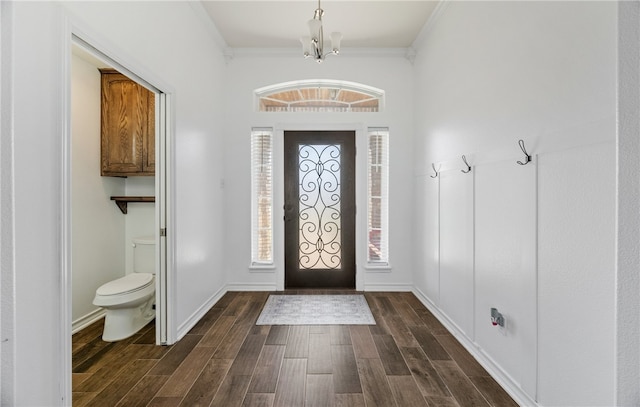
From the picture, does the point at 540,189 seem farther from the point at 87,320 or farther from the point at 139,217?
the point at 87,320

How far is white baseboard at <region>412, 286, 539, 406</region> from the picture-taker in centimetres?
168

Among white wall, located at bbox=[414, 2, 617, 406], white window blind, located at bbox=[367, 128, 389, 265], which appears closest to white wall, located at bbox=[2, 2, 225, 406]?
white wall, located at bbox=[414, 2, 617, 406]

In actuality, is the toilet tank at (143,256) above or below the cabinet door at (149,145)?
below

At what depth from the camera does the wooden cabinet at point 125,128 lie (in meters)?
3.00

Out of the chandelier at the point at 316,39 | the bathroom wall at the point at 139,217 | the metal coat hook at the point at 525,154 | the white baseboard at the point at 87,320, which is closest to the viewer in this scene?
the metal coat hook at the point at 525,154

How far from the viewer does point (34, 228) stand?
1.26m

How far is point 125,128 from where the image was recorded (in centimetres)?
302

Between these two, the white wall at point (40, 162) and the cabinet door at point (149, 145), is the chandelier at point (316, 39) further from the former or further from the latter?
the cabinet door at point (149, 145)

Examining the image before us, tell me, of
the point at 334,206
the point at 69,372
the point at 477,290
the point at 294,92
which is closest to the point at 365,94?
the point at 294,92

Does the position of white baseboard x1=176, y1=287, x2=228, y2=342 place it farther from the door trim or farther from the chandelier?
the chandelier

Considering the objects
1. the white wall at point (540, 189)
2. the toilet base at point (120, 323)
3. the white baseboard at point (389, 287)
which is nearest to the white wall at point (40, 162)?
the toilet base at point (120, 323)

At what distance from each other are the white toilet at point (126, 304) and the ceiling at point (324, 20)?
2515 mm

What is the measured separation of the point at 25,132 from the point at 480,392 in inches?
99.6

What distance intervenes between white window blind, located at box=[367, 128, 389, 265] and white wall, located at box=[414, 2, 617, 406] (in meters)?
1.23
